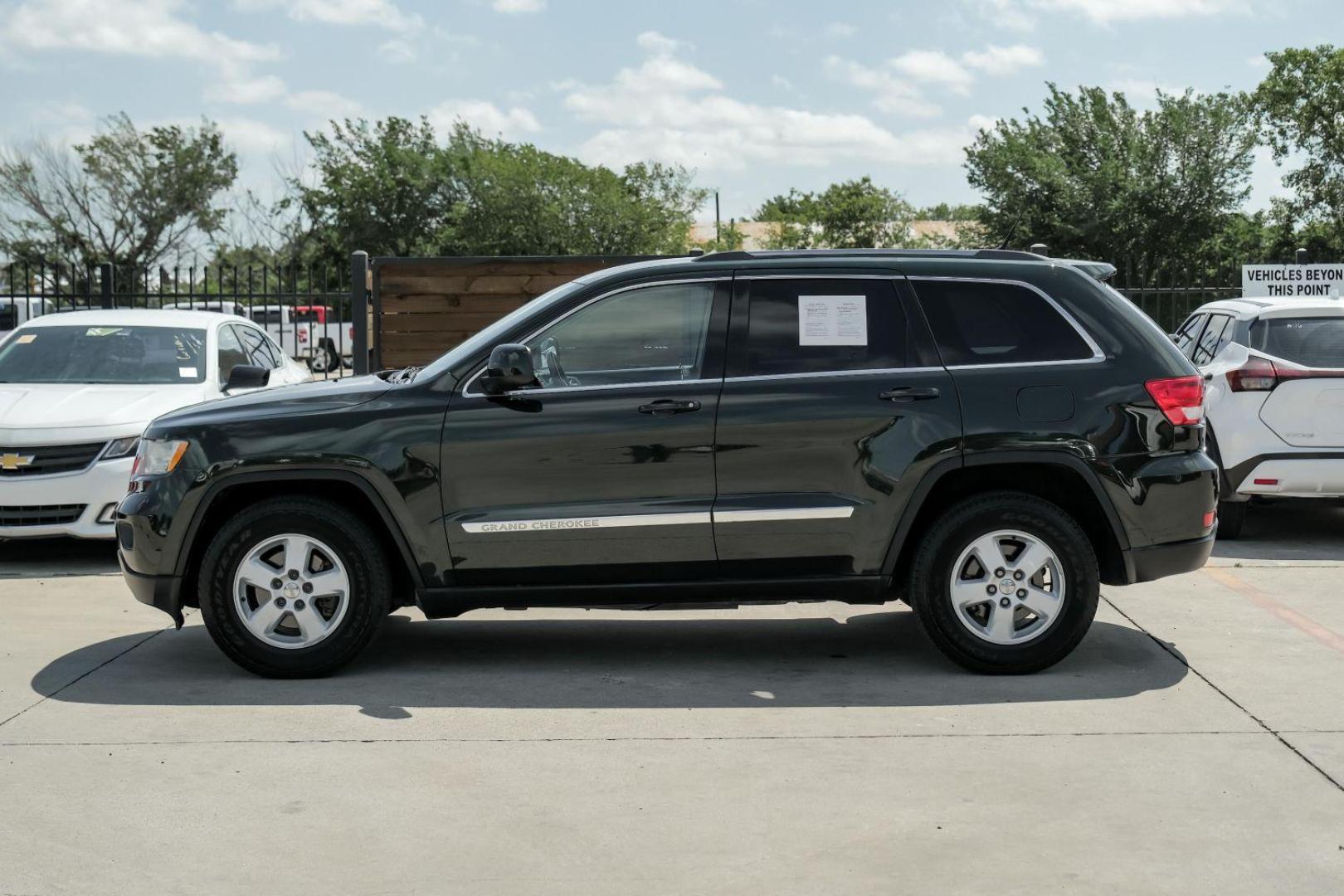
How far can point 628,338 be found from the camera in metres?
6.54

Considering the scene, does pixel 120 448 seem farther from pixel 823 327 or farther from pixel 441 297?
pixel 823 327

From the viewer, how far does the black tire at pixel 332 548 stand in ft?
20.8

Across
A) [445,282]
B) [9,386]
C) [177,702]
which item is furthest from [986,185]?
[177,702]

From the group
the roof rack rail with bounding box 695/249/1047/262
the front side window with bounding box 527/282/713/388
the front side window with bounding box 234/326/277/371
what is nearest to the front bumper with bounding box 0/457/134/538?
the front side window with bounding box 234/326/277/371

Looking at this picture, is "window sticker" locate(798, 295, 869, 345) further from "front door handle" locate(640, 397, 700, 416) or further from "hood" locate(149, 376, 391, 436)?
"hood" locate(149, 376, 391, 436)

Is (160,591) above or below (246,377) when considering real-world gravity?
below

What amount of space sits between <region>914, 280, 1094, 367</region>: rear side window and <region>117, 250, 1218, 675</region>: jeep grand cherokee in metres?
0.01

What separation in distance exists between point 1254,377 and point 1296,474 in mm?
665

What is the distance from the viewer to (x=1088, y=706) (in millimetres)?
5992

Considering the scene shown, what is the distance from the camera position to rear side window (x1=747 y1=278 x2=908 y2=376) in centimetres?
644

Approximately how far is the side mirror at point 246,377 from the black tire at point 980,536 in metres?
5.20

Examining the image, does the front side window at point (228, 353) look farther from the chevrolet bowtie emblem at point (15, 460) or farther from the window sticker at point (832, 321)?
the window sticker at point (832, 321)

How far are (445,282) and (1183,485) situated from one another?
8.69m

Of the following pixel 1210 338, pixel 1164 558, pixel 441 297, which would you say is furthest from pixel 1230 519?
pixel 441 297
